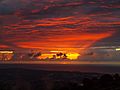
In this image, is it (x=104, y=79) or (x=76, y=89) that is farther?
(x=104, y=79)

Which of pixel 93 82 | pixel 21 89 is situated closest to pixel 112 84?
pixel 93 82

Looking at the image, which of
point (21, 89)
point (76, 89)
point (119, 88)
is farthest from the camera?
point (21, 89)

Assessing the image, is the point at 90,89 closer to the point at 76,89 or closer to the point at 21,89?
the point at 76,89

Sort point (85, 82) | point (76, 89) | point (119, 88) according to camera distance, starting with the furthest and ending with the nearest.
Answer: point (85, 82)
point (76, 89)
point (119, 88)

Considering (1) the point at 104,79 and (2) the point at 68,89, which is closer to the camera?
(2) the point at 68,89

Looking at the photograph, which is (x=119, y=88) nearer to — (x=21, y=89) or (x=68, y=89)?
(x=68, y=89)

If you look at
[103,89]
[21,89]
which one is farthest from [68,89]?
[21,89]

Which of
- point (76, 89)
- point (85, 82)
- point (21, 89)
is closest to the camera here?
point (76, 89)

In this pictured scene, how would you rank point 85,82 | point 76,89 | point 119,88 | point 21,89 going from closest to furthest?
point 119,88
point 76,89
point 85,82
point 21,89
